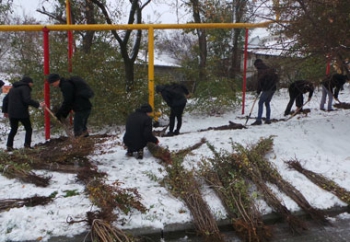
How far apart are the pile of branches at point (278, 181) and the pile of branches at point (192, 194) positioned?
99cm

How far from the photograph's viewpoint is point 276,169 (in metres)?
5.21

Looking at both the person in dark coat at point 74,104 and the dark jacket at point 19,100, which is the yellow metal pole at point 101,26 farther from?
the person in dark coat at point 74,104

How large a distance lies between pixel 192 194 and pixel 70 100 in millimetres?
3200

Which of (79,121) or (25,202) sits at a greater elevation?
(79,121)

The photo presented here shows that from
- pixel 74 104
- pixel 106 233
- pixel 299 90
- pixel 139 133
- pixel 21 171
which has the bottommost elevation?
pixel 106 233

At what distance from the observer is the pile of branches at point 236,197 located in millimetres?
3938

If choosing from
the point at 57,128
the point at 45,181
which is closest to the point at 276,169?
the point at 45,181

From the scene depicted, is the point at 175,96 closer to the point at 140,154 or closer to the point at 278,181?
the point at 140,154

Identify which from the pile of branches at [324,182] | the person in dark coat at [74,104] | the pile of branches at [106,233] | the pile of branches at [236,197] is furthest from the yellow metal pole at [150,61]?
the pile of branches at [106,233]

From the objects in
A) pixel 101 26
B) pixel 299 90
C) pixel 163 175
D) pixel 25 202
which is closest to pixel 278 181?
pixel 163 175

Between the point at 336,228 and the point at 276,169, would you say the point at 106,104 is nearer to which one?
the point at 276,169

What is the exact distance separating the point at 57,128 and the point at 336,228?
6370 mm

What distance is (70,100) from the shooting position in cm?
643

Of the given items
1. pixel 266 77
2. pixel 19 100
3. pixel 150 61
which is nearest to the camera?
pixel 19 100
